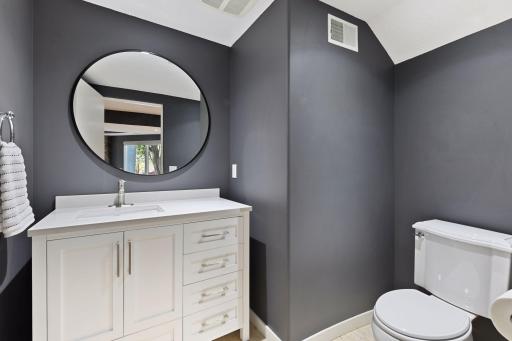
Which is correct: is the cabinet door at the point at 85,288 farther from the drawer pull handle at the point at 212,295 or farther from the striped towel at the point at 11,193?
the drawer pull handle at the point at 212,295

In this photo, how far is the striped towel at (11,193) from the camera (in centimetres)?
88

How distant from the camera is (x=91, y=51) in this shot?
1615mm

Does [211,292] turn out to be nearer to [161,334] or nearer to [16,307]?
[161,334]

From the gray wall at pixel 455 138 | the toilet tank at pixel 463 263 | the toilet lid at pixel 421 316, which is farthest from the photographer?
the gray wall at pixel 455 138

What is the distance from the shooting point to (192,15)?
176 cm

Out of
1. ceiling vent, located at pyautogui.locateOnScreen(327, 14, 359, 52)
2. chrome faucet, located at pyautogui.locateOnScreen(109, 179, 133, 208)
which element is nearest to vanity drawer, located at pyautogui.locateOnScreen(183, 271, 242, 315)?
chrome faucet, located at pyautogui.locateOnScreen(109, 179, 133, 208)

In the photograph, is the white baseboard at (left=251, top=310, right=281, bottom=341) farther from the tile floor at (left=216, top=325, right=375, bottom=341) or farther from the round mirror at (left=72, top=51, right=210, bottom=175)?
the round mirror at (left=72, top=51, right=210, bottom=175)

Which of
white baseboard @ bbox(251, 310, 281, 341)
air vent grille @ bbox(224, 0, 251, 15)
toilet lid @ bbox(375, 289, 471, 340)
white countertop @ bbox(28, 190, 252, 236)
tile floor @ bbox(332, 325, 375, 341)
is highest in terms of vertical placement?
air vent grille @ bbox(224, 0, 251, 15)

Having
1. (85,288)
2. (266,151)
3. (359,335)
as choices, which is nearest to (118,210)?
(85,288)

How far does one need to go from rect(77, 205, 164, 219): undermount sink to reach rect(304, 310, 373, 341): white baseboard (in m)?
1.31

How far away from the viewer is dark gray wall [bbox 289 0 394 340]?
4.84ft

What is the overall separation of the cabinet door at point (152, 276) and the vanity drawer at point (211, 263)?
5 centimetres

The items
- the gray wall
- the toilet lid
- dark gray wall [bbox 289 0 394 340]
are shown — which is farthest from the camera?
dark gray wall [bbox 289 0 394 340]

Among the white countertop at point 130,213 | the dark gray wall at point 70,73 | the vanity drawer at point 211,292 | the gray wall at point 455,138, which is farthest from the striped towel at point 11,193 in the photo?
the gray wall at point 455,138
